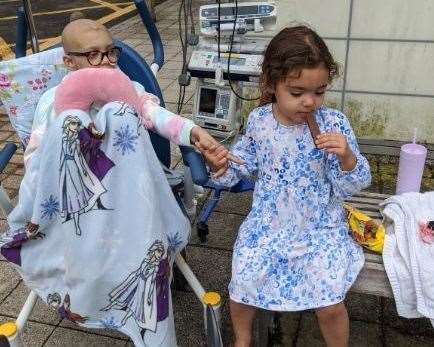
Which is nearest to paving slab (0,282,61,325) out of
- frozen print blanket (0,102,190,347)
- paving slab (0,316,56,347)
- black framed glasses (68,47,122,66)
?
paving slab (0,316,56,347)

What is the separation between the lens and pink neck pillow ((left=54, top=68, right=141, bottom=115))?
157 centimetres

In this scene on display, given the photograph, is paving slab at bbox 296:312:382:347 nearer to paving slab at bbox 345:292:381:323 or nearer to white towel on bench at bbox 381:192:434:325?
paving slab at bbox 345:292:381:323

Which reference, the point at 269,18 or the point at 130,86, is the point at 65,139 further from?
the point at 269,18

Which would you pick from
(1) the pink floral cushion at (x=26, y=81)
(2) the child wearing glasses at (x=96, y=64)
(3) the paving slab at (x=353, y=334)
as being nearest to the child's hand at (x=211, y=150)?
(2) the child wearing glasses at (x=96, y=64)

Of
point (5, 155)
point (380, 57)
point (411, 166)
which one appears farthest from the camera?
point (380, 57)

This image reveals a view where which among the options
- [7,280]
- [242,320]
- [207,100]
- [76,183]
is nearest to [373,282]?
[242,320]

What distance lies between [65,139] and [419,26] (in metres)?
2.48

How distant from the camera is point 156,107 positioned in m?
1.75

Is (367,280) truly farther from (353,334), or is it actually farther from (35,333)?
(35,333)

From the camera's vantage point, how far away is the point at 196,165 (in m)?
1.58

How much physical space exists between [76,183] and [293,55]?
2.54ft

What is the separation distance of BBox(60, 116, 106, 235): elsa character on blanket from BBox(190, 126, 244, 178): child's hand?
353mm

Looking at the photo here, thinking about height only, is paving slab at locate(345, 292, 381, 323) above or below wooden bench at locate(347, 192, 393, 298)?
below

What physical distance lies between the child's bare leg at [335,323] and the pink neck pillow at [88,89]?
0.99 metres
